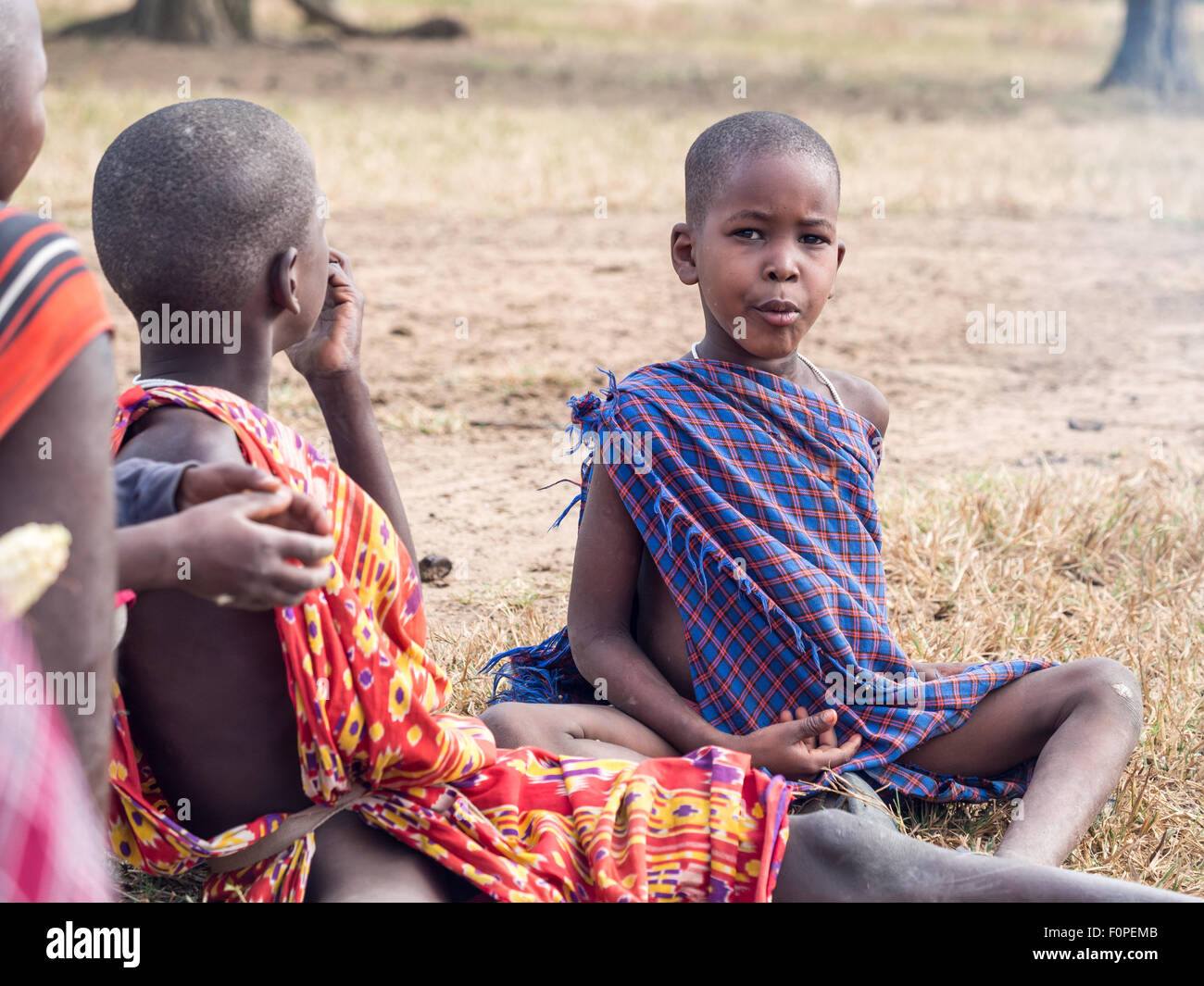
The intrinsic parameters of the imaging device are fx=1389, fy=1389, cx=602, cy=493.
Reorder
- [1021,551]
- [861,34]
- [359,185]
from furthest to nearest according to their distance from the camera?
[861,34] < [359,185] < [1021,551]

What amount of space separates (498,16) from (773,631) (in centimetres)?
2097

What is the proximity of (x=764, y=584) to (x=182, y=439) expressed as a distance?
1.23 meters

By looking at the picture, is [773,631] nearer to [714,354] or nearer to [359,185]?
[714,354]

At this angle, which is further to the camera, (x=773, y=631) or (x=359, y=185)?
(x=359, y=185)

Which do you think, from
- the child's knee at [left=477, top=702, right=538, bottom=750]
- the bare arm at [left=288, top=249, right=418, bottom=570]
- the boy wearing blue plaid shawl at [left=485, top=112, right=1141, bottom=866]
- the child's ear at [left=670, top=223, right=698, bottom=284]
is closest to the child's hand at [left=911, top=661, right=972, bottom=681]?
the boy wearing blue plaid shawl at [left=485, top=112, right=1141, bottom=866]

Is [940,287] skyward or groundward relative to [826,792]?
skyward

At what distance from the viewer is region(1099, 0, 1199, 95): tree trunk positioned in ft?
53.1

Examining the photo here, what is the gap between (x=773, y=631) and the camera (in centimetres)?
269

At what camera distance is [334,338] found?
8.14 ft

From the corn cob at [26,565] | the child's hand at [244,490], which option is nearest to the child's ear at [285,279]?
the child's hand at [244,490]

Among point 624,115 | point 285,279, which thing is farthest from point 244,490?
point 624,115

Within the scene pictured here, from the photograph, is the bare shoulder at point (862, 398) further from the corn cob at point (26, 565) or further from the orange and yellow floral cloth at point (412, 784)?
the corn cob at point (26, 565)

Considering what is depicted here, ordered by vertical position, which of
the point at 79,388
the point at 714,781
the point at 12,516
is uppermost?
the point at 79,388

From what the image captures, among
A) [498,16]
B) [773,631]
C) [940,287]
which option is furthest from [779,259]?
[498,16]
